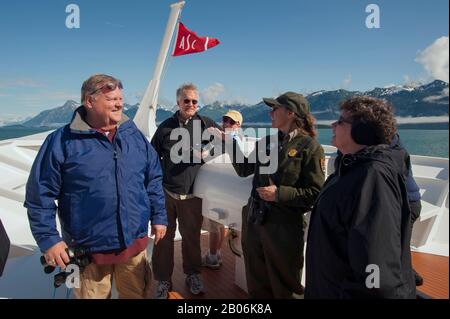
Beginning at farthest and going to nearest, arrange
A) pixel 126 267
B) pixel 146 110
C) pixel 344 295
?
pixel 146 110, pixel 126 267, pixel 344 295

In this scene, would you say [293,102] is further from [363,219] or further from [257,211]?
[363,219]

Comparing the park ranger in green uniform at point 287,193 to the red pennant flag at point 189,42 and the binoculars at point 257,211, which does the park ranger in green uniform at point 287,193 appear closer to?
the binoculars at point 257,211

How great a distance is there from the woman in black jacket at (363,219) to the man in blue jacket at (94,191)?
1022 mm

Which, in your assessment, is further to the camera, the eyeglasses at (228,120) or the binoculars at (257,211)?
the eyeglasses at (228,120)

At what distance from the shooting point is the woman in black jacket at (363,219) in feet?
4.26

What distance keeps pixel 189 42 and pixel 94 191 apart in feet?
17.4

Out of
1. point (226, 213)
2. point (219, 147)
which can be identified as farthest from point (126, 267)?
point (219, 147)

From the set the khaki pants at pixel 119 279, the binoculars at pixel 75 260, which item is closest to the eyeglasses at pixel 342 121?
the khaki pants at pixel 119 279

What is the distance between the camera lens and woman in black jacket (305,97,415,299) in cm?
130

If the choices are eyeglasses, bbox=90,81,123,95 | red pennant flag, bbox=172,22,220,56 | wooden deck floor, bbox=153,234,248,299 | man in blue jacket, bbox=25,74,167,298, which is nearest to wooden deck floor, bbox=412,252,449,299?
wooden deck floor, bbox=153,234,248,299

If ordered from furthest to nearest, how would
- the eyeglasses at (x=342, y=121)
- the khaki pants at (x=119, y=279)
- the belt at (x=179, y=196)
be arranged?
the belt at (x=179, y=196) → the khaki pants at (x=119, y=279) → the eyeglasses at (x=342, y=121)

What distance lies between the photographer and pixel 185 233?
2961mm

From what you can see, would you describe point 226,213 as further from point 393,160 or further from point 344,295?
point 393,160

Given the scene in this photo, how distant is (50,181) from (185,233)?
4.79 feet
